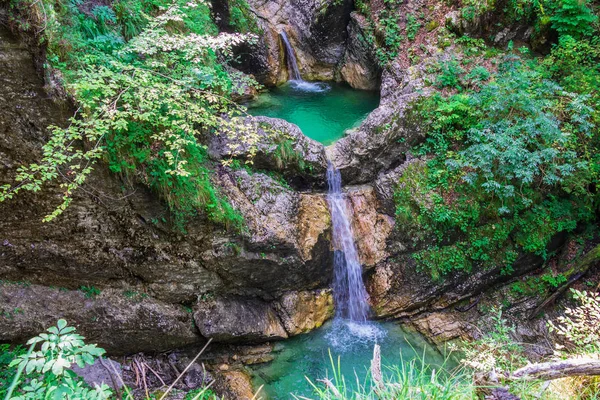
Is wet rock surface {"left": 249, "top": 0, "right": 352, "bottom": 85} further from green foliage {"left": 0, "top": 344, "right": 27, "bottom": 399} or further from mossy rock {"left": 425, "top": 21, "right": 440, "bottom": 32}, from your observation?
green foliage {"left": 0, "top": 344, "right": 27, "bottom": 399}

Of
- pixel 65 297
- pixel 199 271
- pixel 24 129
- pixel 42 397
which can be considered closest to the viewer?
pixel 42 397

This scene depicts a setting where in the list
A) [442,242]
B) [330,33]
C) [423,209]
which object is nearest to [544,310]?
[442,242]

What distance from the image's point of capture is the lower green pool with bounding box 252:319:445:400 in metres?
5.91

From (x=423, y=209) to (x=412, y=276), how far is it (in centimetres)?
137

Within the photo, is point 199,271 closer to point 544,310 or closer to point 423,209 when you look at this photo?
point 423,209

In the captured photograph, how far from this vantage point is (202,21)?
23.2ft

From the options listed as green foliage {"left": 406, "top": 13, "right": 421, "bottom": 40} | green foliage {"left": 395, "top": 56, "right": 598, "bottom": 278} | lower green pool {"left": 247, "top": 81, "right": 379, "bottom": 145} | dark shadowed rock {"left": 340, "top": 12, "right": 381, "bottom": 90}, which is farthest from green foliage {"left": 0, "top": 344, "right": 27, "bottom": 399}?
green foliage {"left": 406, "top": 13, "right": 421, "bottom": 40}

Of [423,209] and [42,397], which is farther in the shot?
[423,209]

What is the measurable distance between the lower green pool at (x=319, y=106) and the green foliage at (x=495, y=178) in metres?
2.29

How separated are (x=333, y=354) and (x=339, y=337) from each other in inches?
16.1

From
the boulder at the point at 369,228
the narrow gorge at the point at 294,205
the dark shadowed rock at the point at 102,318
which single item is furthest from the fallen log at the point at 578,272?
the dark shadowed rock at the point at 102,318

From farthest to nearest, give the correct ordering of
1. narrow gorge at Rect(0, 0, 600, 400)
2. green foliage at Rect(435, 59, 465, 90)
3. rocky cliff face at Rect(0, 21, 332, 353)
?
green foliage at Rect(435, 59, 465, 90) < narrow gorge at Rect(0, 0, 600, 400) < rocky cliff face at Rect(0, 21, 332, 353)

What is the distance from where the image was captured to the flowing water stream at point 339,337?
238 inches

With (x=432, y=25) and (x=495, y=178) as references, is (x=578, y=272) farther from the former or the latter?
(x=432, y=25)
